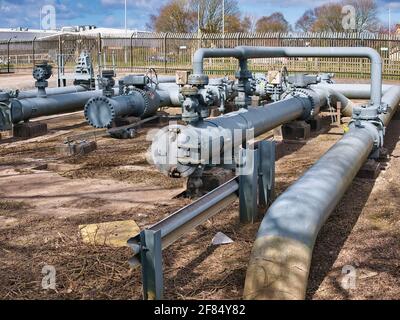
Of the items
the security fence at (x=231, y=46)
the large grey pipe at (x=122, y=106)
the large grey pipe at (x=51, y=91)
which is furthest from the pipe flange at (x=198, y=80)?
the security fence at (x=231, y=46)

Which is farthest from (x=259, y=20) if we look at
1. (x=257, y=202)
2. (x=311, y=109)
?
(x=257, y=202)

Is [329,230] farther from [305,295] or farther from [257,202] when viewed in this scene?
[305,295]

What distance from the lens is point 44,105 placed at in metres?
9.41

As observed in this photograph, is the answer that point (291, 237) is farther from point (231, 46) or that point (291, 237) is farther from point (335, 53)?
point (231, 46)

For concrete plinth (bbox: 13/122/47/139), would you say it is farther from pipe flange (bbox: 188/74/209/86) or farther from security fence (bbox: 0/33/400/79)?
security fence (bbox: 0/33/400/79)

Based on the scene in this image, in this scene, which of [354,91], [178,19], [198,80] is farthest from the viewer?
[178,19]

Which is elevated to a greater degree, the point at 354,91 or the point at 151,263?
the point at 354,91

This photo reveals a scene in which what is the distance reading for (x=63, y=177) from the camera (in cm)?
633

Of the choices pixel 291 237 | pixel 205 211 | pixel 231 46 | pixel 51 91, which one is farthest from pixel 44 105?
pixel 231 46

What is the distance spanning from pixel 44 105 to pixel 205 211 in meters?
6.49

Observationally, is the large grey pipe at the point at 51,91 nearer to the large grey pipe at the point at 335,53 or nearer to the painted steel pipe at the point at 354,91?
the large grey pipe at the point at 335,53

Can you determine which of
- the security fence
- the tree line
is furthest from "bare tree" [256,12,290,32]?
the security fence

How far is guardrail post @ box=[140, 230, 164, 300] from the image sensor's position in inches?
114
